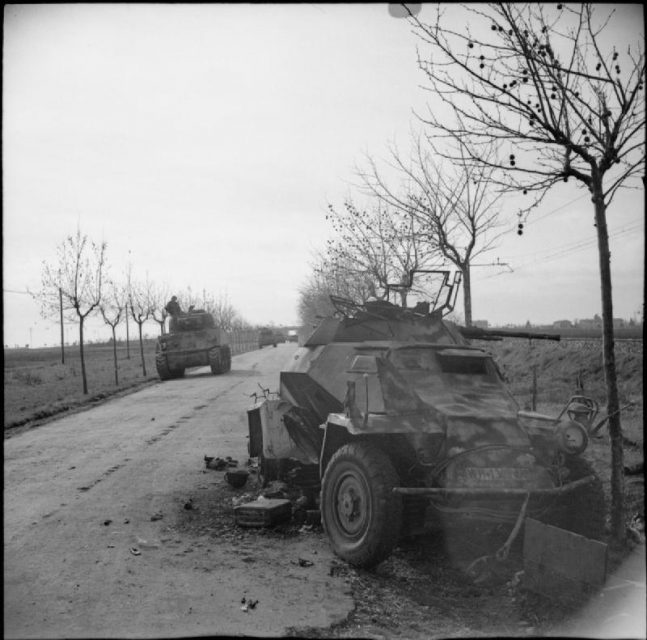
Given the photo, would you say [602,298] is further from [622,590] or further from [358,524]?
[358,524]

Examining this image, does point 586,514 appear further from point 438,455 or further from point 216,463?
point 216,463

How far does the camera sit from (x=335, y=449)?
5695 mm

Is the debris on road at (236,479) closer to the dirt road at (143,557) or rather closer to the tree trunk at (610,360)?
the dirt road at (143,557)

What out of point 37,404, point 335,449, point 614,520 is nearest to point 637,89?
point 614,520

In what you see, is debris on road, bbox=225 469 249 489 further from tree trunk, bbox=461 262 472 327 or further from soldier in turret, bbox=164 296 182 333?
soldier in turret, bbox=164 296 182 333

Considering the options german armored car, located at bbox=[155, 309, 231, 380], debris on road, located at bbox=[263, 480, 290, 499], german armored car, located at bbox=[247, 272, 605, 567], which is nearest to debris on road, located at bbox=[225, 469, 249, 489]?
debris on road, located at bbox=[263, 480, 290, 499]

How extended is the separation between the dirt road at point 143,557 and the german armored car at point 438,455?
1.94 feet

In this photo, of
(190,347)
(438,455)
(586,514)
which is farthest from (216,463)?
(190,347)

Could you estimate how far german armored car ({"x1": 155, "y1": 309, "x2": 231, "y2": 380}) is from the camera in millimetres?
24328

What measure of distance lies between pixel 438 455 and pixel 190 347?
20.8m

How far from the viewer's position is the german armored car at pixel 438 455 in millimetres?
4652

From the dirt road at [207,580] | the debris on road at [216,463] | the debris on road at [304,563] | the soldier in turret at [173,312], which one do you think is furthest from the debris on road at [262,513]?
the soldier in turret at [173,312]

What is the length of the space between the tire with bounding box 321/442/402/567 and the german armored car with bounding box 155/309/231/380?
19760 millimetres

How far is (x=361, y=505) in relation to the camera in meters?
4.89
